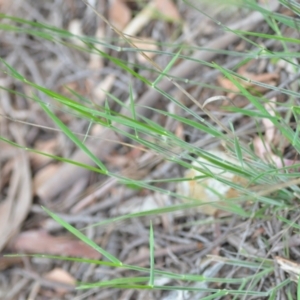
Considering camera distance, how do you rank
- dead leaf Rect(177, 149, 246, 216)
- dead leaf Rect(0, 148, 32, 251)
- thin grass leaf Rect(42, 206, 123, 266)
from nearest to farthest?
thin grass leaf Rect(42, 206, 123, 266)
dead leaf Rect(177, 149, 246, 216)
dead leaf Rect(0, 148, 32, 251)

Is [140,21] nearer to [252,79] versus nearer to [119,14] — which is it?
[119,14]

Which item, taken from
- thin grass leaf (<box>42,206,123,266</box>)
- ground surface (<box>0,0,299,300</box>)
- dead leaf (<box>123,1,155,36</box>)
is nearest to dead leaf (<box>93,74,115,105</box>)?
ground surface (<box>0,0,299,300</box>)

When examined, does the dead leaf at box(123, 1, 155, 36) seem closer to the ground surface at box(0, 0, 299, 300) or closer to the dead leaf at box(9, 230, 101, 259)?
the ground surface at box(0, 0, 299, 300)

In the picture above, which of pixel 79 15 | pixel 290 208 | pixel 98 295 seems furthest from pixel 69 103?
pixel 79 15

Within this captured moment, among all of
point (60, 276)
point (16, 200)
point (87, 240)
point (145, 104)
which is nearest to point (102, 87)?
point (145, 104)

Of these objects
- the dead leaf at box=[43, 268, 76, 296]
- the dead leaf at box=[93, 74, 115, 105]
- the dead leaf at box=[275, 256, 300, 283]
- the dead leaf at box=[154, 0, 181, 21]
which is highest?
the dead leaf at box=[154, 0, 181, 21]

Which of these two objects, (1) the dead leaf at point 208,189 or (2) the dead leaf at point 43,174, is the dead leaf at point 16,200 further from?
(1) the dead leaf at point 208,189

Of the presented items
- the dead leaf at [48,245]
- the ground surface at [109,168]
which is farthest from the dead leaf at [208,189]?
the dead leaf at [48,245]
